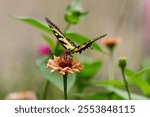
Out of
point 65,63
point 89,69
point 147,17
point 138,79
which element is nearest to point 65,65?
point 65,63

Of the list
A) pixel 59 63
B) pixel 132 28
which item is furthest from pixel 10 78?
pixel 59 63

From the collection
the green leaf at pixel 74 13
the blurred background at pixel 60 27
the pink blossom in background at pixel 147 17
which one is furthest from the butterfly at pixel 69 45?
the pink blossom in background at pixel 147 17

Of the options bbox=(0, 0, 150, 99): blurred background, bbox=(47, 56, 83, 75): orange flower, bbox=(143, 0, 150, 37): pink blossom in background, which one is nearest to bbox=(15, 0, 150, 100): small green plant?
bbox=(47, 56, 83, 75): orange flower

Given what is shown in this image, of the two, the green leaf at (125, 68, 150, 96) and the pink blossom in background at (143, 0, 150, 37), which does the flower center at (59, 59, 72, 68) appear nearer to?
the green leaf at (125, 68, 150, 96)

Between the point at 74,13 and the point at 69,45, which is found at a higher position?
the point at 74,13

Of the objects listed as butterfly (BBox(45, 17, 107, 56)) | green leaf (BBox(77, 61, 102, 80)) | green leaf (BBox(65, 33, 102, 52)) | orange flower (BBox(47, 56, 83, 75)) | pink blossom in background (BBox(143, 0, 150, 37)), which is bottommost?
orange flower (BBox(47, 56, 83, 75))

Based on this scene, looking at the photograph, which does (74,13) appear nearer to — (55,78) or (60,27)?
(55,78)
